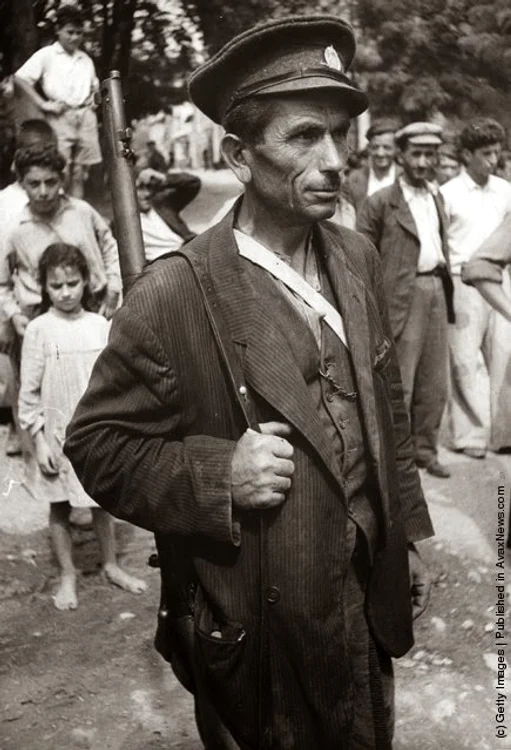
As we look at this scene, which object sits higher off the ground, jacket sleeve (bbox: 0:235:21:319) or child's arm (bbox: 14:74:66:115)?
child's arm (bbox: 14:74:66:115)

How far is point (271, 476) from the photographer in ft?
4.68

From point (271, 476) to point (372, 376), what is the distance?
0.30 metres

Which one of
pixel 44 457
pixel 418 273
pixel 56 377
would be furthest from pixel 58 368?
pixel 418 273

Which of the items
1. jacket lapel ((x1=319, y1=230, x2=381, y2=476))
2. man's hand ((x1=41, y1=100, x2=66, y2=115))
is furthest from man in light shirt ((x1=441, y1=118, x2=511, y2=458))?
jacket lapel ((x1=319, y1=230, x2=381, y2=476))

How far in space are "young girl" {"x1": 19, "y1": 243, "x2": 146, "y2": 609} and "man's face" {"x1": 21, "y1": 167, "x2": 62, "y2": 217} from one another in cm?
44

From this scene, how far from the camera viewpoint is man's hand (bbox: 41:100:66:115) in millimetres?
3877

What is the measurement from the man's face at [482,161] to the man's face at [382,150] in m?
0.50

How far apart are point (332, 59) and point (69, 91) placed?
92.5 inches

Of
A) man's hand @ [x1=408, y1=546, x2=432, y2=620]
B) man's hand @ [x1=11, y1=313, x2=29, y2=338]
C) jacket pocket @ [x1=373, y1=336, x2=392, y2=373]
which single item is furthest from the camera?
man's hand @ [x1=11, y1=313, x2=29, y2=338]

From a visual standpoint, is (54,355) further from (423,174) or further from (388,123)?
(388,123)

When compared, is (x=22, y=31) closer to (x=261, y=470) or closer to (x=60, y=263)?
(x=60, y=263)

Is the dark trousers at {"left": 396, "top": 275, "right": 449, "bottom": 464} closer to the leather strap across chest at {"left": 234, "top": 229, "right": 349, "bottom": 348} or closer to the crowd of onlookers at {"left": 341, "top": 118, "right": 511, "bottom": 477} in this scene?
the crowd of onlookers at {"left": 341, "top": 118, "right": 511, "bottom": 477}

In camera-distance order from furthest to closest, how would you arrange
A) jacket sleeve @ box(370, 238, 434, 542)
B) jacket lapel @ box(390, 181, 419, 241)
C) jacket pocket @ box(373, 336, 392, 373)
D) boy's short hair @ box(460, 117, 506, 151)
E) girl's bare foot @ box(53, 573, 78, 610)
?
jacket lapel @ box(390, 181, 419, 241) → boy's short hair @ box(460, 117, 506, 151) → girl's bare foot @ box(53, 573, 78, 610) → jacket sleeve @ box(370, 238, 434, 542) → jacket pocket @ box(373, 336, 392, 373)

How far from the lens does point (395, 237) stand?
4.30 metres
